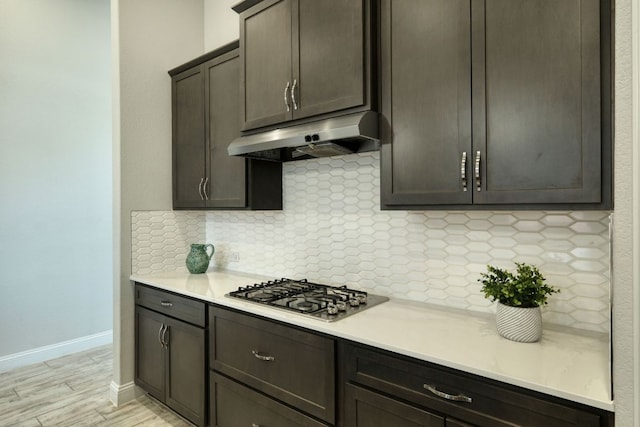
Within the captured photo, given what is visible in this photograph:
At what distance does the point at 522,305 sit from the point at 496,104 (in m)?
0.76

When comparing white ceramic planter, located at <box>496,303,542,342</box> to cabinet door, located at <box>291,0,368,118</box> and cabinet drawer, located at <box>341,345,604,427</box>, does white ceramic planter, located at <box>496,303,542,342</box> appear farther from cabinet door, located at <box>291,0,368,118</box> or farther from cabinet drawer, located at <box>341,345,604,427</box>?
cabinet door, located at <box>291,0,368,118</box>

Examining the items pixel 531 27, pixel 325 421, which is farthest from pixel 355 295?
pixel 531 27

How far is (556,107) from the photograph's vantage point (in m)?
1.24

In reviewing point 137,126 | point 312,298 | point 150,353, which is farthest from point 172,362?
point 137,126

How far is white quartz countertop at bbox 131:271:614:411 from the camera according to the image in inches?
41.6

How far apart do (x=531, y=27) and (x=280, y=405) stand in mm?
1871

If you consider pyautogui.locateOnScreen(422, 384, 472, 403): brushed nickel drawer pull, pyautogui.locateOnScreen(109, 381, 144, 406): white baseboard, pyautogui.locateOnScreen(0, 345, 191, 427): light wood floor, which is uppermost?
pyautogui.locateOnScreen(422, 384, 472, 403): brushed nickel drawer pull

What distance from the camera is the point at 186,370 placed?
89.2 inches

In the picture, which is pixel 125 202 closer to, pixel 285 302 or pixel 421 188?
pixel 285 302

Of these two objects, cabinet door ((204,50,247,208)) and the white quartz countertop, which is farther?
cabinet door ((204,50,247,208))

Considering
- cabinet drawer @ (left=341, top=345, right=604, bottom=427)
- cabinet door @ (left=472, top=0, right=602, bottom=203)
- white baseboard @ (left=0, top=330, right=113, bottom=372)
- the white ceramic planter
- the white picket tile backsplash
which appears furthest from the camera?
white baseboard @ (left=0, top=330, right=113, bottom=372)

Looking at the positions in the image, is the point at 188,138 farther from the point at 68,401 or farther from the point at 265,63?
the point at 68,401

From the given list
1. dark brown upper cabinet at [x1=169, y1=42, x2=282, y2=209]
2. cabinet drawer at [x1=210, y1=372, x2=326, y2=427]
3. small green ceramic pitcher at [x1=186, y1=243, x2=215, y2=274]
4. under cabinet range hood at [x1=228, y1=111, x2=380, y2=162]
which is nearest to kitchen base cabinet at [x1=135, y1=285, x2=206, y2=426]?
cabinet drawer at [x1=210, y1=372, x2=326, y2=427]

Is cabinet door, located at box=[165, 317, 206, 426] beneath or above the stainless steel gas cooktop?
beneath
